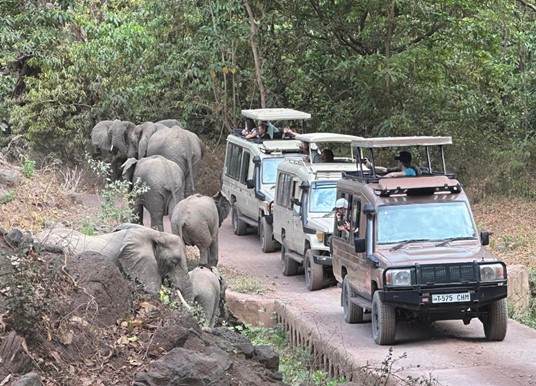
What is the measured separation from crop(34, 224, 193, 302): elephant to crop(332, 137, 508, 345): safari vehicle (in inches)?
85.3

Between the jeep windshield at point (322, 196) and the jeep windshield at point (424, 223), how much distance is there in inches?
198

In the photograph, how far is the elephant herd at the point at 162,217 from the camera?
14008mm

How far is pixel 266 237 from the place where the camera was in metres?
23.6

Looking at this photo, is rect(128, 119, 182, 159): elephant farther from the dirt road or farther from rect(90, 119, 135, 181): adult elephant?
the dirt road

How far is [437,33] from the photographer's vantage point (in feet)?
89.8

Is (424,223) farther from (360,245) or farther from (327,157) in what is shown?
(327,157)

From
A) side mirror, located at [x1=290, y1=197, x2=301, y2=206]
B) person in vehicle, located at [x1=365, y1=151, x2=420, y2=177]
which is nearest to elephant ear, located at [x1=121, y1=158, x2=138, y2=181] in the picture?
side mirror, located at [x1=290, y1=197, x2=301, y2=206]

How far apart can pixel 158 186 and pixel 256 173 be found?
2.43 metres

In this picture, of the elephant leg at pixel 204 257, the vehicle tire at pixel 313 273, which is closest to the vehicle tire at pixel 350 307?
the vehicle tire at pixel 313 273

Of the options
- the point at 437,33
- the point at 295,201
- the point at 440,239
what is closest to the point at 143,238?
the point at 440,239

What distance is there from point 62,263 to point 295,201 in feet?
34.5

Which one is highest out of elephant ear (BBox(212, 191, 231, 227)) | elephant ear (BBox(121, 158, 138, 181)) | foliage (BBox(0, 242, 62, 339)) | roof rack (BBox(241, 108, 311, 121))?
roof rack (BBox(241, 108, 311, 121))

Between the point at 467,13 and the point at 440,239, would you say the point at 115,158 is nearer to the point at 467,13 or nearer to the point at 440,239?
the point at 467,13

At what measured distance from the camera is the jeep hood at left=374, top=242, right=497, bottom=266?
1423 centimetres
